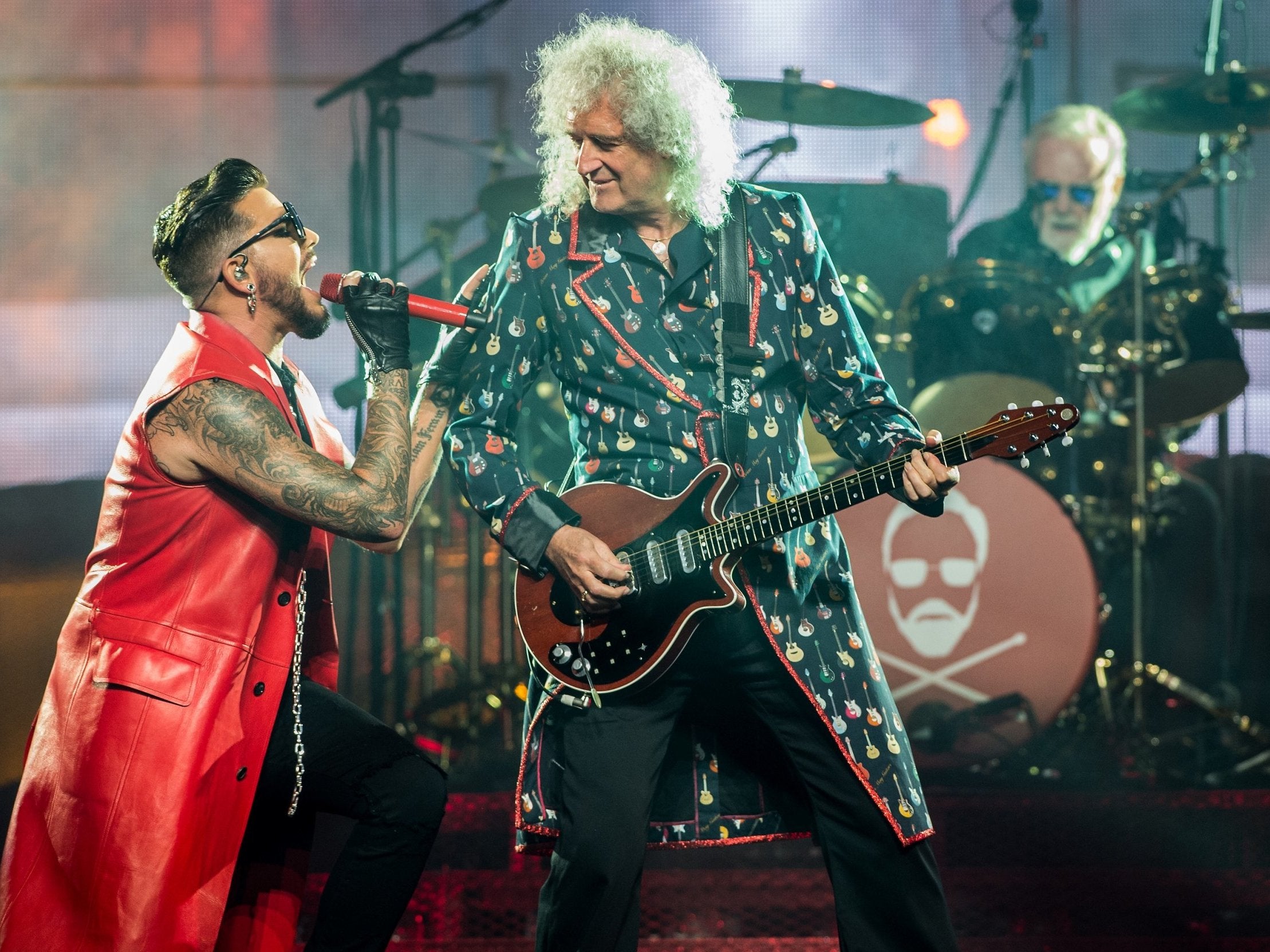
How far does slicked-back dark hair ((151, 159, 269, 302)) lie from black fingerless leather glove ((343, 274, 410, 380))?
29 centimetres

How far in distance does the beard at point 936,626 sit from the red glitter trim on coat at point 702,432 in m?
2.18

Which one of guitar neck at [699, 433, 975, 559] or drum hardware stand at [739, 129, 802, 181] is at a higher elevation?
drum hardware stand at [739, 129, 802, 181]

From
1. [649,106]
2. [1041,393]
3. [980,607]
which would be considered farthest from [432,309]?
[1041,393]

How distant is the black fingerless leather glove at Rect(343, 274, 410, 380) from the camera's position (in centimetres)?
253

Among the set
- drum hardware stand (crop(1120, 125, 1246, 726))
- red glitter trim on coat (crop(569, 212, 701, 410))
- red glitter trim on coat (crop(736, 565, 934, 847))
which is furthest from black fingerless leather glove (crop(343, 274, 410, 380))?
drum hardware stand (crop(1120, 125, 1246, 726))

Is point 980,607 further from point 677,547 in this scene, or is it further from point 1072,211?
point 677,547

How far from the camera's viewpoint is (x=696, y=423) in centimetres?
235

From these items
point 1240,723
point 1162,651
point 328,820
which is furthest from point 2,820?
point 1162,651

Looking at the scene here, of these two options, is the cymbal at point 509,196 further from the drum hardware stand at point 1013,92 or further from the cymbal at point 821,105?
the drum hardware stand at point 1013,92

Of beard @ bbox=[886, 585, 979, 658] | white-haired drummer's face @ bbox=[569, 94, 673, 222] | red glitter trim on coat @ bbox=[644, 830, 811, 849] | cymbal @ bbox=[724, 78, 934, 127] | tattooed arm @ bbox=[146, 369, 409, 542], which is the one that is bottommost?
red glitter trim on coat @ bbox=[644, 830, 811, 849]

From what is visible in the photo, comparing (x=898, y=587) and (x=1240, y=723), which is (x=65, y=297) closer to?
(x=898, y=587)

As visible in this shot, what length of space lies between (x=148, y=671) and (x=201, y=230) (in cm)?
94

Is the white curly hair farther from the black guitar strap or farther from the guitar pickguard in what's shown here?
the guitar pickguard

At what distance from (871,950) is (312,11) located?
4.96 m
